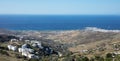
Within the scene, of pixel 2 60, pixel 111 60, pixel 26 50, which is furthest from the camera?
pixel 26 50

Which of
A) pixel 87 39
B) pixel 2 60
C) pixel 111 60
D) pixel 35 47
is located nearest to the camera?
pixel 111 60

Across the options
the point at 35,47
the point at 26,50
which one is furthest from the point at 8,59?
the point at 35,47

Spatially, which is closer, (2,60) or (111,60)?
(111,60)

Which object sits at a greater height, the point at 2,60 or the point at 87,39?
the point at 2,60

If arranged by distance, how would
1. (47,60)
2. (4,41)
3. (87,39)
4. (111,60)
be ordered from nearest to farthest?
1. (111,60)
2. (47,60)
3. (4,41)
4. (87,39)

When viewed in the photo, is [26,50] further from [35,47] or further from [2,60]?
[2,60]

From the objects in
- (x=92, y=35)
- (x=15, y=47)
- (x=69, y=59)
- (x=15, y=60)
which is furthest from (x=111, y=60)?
(x=92, y=35)

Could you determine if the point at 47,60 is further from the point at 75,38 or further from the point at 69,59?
the point at 75,38

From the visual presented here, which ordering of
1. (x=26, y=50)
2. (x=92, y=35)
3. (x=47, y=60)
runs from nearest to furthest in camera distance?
(x=47, y=60) < (x=26, y=50) < (x=92, y=35)

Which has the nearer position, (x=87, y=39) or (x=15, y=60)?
(x=15, y=60)
